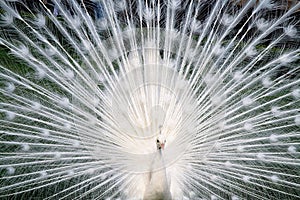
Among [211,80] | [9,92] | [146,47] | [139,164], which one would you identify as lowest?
[139,164]

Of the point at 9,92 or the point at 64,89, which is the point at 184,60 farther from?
the point at 9,92

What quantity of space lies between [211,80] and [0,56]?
5.41 ft

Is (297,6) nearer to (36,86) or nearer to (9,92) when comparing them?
(36,86)

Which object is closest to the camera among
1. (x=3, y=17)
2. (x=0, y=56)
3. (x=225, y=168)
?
(x=3, y=17)

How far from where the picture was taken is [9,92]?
2.47m

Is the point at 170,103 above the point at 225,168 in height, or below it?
above

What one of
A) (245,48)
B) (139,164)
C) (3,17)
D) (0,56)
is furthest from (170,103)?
(0,56)

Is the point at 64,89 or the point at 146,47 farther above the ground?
the point at 146,47

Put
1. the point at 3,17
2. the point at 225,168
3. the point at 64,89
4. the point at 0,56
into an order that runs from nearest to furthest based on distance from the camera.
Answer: the point at 3,17 → the point at 64,89 → the point at 225,168 → the point at 0,56

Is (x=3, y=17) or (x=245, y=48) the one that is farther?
(x=245, y=48)

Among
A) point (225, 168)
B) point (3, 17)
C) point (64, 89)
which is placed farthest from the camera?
point (225, 168)

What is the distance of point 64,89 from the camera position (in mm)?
2549

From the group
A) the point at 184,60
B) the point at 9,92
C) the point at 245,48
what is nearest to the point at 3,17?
the point at 9,92

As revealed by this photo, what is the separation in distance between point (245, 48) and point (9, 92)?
1546 millimetres
